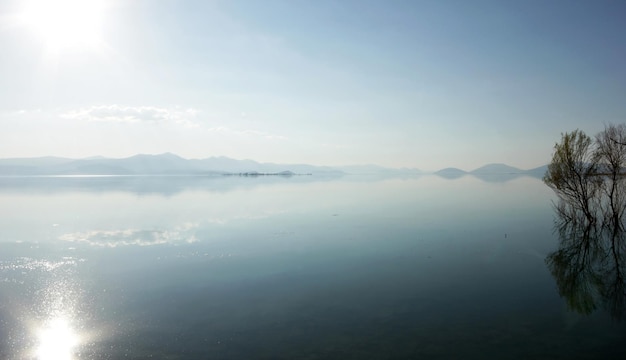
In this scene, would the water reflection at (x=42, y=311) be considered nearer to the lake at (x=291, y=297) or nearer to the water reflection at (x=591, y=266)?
the lake at (x=291, y=297)

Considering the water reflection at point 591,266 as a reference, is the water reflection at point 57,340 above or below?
below

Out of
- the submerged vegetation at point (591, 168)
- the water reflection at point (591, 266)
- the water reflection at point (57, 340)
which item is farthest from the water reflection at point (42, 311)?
the submerged vegetation at point (591, 168)

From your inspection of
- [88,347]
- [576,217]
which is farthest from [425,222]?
[88,347]

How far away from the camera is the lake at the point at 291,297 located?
1130cm

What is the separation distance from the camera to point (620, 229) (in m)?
31.8

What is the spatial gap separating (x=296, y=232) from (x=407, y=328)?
1996cm

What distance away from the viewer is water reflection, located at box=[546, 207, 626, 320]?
15480 millimetres

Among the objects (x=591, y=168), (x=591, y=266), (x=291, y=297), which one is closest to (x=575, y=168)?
(x=591, y=168)

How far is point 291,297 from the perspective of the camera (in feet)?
51.9

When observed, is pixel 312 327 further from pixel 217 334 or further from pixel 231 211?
pixel 231 211

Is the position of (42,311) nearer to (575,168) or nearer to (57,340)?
(57,340)

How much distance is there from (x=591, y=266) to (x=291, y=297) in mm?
18559

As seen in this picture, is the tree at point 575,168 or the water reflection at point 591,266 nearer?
the water reflection at point 591,266

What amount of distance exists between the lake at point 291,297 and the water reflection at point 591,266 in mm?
651
